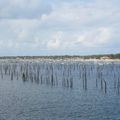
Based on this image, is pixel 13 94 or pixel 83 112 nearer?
pixel 83 112

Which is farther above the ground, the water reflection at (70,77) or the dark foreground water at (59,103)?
the water reflection at (70,77)

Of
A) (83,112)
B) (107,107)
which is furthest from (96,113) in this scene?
(107,107)

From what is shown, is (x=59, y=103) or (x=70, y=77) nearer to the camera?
(x=59, y=103)

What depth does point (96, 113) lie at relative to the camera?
49.2 meters

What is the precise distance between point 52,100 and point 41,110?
9.34m

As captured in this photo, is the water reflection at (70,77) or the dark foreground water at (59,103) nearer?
the dark foreground water at (59,103)

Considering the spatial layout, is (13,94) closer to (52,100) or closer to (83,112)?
(52,100)

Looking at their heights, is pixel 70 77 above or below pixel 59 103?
above

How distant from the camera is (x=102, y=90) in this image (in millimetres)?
75062

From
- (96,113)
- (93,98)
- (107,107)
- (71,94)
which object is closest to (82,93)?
(71,94)

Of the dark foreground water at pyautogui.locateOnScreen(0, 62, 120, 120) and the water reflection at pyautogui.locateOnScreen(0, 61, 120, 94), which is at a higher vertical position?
the water reflection at pyautogui.locateOnScreen(0, 61, 120, 94)

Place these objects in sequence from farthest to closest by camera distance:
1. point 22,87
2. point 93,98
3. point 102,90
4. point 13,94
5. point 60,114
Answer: point 22,87, point 102,90, point 13,94, point 93,98, point 60,114

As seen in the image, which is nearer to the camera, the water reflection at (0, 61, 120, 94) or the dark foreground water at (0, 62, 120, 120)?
the dark foreground water at (0, 62, 120, 120)

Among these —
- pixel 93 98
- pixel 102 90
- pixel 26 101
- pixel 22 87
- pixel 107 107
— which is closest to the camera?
pixel 107 107
